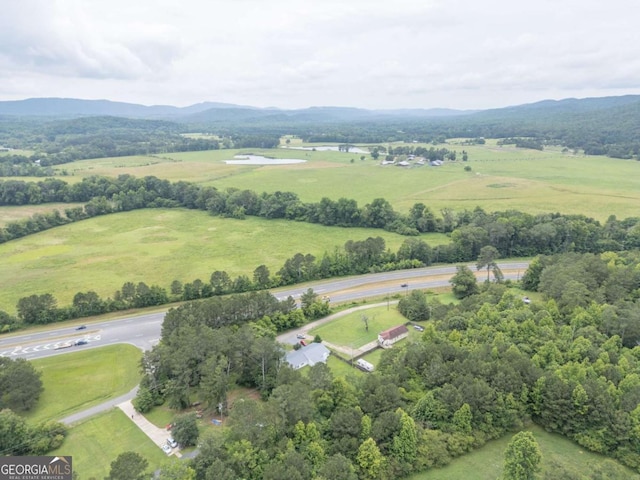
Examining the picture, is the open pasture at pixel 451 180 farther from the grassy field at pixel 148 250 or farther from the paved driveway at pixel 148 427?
the paved driveway at pixel 148 427

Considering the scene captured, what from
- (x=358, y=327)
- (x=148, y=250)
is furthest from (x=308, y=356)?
(x=148, y=250)

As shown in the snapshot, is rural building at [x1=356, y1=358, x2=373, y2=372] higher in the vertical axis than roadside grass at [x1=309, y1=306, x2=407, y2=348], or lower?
higher

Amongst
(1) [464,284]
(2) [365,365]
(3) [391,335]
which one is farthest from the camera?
(1) [464,284]

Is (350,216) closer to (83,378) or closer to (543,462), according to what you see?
(83,378)

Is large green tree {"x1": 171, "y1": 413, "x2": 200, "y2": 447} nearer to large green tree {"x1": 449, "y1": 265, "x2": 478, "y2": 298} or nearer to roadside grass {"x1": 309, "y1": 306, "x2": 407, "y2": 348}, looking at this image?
roadside grass {"x1": 309, "y1": 306, "x2": 407, "y2": 348}

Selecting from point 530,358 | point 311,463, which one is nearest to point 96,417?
point 311,463

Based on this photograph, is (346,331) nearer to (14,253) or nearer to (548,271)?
(548,271)

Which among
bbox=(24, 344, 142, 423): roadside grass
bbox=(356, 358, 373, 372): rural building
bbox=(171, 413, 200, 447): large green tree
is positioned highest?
bbox=(171, 413, 200, 447): large green tree

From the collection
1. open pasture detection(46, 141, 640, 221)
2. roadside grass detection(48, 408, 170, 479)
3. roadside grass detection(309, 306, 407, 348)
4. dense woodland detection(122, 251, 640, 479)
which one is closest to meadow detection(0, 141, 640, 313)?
open pasture detection(46, 141, 640, 221)
